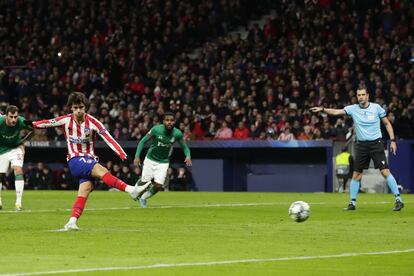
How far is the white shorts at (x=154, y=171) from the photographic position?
24.8 metres

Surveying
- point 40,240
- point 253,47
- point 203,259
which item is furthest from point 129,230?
point 253,47

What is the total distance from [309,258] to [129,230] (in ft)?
15.6

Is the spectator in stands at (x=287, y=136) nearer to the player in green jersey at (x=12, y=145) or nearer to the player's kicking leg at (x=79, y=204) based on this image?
the player in green jersey at (x=12, y=145)

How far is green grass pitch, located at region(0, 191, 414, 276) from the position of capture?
1138 centimetres

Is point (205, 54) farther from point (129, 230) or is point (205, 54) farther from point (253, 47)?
point (129, 230)

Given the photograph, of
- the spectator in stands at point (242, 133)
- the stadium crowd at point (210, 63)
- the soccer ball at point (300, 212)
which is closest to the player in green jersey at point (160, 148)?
the soccer ball at point (300, 212)

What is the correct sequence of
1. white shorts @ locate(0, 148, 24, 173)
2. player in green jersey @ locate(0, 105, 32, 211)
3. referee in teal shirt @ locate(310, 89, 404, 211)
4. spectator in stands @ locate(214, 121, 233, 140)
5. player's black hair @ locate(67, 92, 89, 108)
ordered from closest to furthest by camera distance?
player's black hair @ locate(67, 92, 89, 108) → referee in teal shirt @ locate(310, 89, 404, 211) → player in green jersey @ locate(0, 105, 32, 211) → white shorts @ locate(0, 148, 24, 173) → spectator in stands @ locate(214, 121, 233, 140)

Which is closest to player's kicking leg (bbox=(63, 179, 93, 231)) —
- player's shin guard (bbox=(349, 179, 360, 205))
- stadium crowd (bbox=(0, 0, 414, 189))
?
player's shin guard (bbox=(349, 179, 360, 205))

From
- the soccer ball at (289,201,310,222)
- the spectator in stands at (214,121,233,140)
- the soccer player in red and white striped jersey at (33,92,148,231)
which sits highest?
the soccer player in red and white striped jersey at (33,92,148,231)

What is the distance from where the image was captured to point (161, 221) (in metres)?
18.9

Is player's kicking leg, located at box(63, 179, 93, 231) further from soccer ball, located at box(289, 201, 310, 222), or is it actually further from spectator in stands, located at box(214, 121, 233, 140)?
spectator in stands, located at box(214, 121, 233, 140)

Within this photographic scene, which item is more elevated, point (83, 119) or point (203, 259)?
point (83, 119)

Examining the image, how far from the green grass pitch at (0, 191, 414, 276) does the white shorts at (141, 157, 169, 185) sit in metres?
2.24

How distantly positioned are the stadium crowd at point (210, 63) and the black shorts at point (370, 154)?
12728mm
